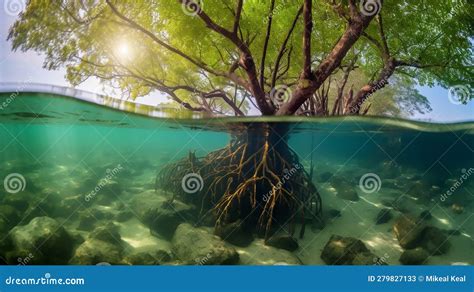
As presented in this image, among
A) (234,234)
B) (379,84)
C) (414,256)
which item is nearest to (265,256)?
(234,234)

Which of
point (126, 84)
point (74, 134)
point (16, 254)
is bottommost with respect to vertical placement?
point (16, 254)

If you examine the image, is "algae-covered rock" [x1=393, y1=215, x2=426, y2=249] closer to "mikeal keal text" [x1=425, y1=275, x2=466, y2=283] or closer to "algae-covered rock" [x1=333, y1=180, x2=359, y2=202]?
"mikeal keal text" [x1=425, y1=275, x2=466, y2=283]

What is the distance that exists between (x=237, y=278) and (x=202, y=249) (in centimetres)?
82

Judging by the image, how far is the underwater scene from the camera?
627cm

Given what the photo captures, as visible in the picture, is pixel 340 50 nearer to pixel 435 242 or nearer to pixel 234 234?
pixel 234 234

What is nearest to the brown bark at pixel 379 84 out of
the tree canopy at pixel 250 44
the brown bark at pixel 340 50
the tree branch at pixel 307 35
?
the tree canopy at pixel 250 44

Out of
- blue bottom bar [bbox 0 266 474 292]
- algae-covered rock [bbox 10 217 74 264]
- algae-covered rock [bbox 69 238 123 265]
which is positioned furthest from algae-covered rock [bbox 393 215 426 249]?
algae-covered rock [bbox 10 217 74 264]

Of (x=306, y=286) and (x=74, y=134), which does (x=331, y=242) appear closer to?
(x=306, y=286)

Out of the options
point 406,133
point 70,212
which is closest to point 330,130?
point 406,133

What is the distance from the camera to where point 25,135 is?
1158cm

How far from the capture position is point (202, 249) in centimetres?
608

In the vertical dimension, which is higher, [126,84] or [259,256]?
[126,84]

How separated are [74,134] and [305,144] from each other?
9.33m

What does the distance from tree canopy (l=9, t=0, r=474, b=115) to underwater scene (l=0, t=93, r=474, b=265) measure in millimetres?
1079
